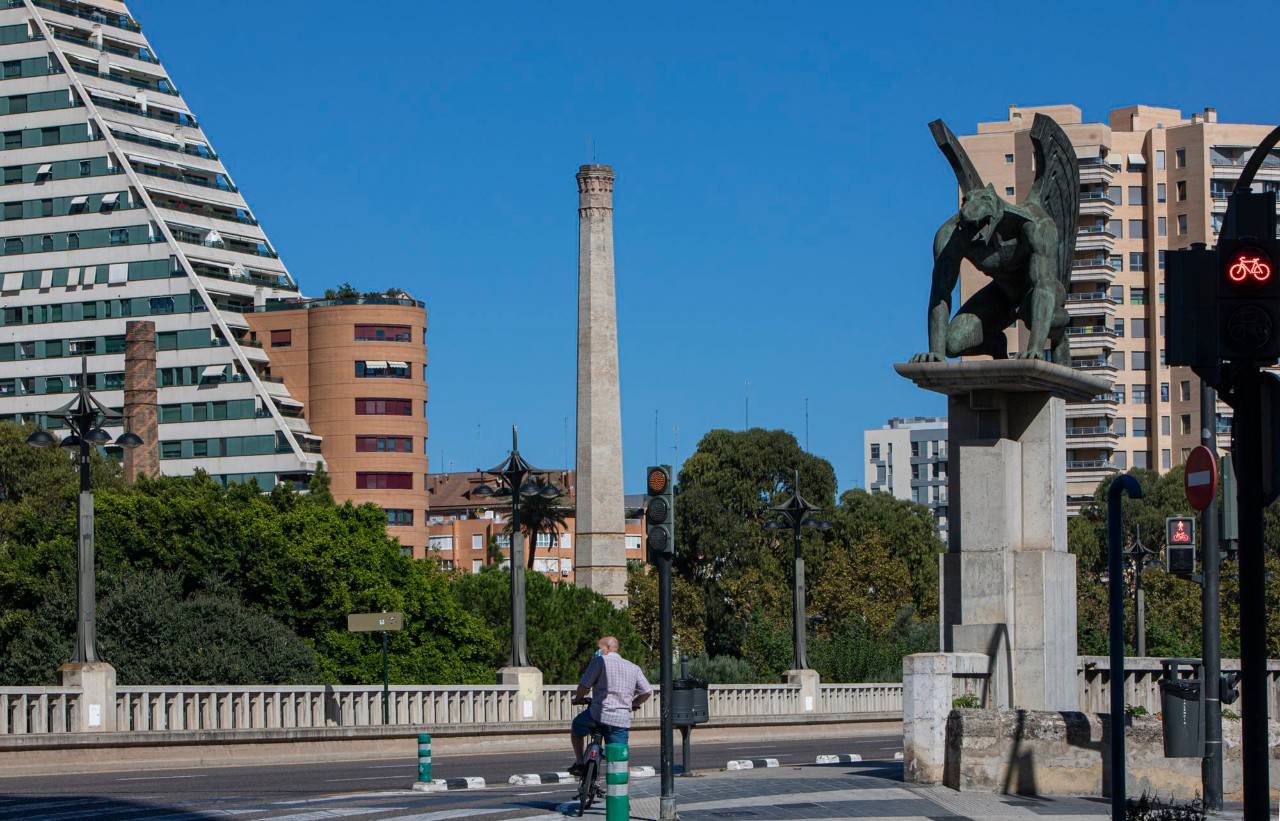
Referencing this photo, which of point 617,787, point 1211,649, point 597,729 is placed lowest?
point 597,729

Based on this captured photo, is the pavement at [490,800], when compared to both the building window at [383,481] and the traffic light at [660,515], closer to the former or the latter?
the traffic light at [660,515]

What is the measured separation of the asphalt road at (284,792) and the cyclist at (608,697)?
77cm

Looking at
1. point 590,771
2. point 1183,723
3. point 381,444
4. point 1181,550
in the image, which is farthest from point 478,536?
point 1183,723

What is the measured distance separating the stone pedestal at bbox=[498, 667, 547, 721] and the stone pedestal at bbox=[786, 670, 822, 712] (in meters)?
10.4

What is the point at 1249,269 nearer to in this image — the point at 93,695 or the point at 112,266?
the point at 93,695

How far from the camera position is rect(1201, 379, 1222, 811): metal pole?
1748 cm

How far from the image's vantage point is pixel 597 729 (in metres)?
17.9

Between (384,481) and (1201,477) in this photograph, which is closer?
(1201,477)

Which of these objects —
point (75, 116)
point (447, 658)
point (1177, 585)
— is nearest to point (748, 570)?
point (1177, 585)

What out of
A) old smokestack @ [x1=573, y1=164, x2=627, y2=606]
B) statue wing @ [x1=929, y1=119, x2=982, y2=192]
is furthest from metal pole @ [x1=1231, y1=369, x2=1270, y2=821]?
old smokestack @ [x1=573, y1=164, x2=627, y2=606]

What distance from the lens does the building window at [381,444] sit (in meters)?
118

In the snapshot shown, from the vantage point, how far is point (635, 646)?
68.6 metres

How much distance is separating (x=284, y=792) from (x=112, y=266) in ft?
343

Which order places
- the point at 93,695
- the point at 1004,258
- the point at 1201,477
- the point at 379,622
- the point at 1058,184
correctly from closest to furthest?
the point at 1201,477, the point at 1004,258, the point at 1058,184, the point at 93,695, the point at 379,622
